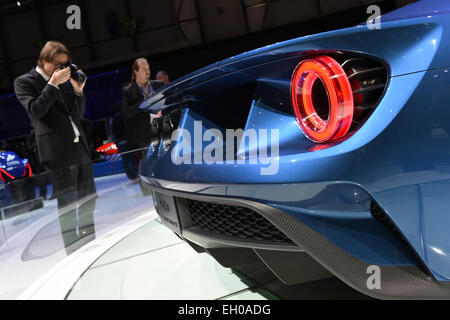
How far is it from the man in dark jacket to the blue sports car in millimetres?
2637

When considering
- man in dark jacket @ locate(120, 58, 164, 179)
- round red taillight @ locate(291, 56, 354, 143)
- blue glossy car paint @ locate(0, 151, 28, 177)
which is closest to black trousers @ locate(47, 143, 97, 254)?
man in dark jacket @ locate(120, 58, 164, 179)

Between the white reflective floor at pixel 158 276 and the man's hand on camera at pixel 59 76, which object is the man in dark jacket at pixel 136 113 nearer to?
the man's hand on camera at pixel 59 76

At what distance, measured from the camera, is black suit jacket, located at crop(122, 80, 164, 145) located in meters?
3.58

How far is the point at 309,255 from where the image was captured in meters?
1.02

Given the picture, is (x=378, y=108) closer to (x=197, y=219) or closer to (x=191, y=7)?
(x=197, y=219)

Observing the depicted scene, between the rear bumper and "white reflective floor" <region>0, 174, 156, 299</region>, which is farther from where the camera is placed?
"white reflective floor" <region>0, 174, 156, 299</region>

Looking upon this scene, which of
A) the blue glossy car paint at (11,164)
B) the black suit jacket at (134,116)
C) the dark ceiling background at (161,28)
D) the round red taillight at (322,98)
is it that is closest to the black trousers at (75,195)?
the black suit jacket at (134,116)

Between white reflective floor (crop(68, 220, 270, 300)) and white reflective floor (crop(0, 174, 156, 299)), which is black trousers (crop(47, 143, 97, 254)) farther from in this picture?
white reflective floor (crop(68, 220, 270, 300))

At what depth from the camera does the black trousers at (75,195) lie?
2.50 meters

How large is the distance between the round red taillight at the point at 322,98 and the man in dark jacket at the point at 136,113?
2.74 meters

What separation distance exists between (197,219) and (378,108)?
2.50 ft

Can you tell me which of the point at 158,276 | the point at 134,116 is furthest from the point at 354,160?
the point at 134,116

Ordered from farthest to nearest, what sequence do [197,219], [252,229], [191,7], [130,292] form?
[191,7], [130,292], [197,219], [252,229]

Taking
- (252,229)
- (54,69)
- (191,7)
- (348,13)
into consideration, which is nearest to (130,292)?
(252,229)
